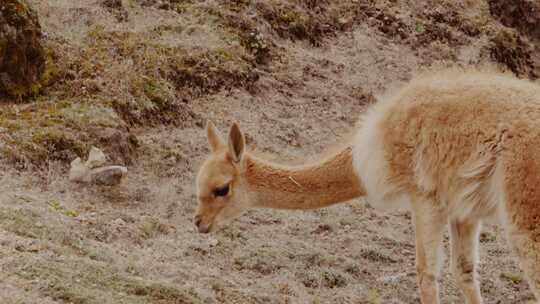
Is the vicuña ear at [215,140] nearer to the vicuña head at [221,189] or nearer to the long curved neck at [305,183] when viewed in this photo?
the vicuña head at [221,189]

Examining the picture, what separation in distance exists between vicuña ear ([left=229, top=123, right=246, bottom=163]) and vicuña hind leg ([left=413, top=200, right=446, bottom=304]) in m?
1.49

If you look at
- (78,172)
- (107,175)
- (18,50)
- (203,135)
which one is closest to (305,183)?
(107,175)

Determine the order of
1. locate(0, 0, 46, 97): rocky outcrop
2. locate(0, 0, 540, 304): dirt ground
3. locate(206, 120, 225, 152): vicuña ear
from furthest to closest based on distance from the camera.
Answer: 1. locate(0, 0, 46, 97): rocky outcrop
2. locate(206, 120, 225, 152): vicuña ear
3. locate(0, 0, 540, 304): dirt ground

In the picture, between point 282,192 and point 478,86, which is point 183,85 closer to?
point 282,192

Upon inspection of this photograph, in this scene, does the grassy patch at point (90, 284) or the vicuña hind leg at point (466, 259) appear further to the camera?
the vicuña hind leg at point (466, 259)

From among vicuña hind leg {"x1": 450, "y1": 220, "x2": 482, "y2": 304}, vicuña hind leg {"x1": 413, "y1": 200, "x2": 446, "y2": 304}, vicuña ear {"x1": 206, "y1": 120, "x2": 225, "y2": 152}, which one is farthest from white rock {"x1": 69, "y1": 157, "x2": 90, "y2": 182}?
vicuña hind leg {"x1": 450, "y1": 220, "x2": 482, "y2": 304}

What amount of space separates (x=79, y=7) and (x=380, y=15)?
16.6ft

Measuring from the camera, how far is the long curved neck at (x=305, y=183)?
284 inches

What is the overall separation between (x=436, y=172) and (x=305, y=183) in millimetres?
1161

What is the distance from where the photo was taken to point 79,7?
1160 centimetres

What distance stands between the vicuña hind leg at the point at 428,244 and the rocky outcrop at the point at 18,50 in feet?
15.9

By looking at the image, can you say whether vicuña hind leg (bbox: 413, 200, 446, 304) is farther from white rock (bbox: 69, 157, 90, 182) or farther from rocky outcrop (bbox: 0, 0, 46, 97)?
rocky outcrop (bbox: 0, 0, 46, 97)

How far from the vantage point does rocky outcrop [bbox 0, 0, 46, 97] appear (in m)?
9.44

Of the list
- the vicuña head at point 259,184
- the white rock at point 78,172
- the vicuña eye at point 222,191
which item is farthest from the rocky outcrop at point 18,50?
the vicuña eye at point 222,191
